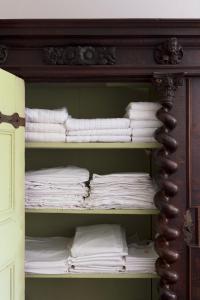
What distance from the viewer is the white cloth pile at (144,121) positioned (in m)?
1.69

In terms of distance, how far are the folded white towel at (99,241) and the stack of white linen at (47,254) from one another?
8 cm

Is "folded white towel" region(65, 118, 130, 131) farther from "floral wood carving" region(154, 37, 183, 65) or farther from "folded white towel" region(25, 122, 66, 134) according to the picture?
"floral wood carving" region(154, 37, 183, 65)

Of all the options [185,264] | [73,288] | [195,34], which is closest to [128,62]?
[195,34]

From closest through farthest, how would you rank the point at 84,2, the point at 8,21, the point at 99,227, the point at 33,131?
the point at 8,21
the point at 33,131
the point at 99,227
the point at 84,2

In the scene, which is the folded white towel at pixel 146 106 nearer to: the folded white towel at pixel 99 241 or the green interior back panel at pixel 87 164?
the green interior back panel at pixel 87 164

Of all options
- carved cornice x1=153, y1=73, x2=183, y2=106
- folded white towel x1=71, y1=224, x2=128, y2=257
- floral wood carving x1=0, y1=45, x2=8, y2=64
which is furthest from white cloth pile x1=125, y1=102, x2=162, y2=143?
floral wood carving x1=0, y1=45, x2=8, y2=64

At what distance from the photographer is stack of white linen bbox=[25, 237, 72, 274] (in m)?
1.70

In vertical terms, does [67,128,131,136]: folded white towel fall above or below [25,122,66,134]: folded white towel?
below

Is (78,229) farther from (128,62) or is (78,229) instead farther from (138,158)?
(128,62)

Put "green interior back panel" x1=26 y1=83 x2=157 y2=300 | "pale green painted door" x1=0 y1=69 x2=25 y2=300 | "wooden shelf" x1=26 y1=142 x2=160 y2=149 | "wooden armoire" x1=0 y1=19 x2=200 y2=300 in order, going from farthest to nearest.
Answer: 1. "green interior back panel" x1=26 y1=83 x2=157 y2=300
2. "wooden shelf" x1=26 y1=142 x2=160 y2=149
3. "wooden armoire" x1=0 y1=19 x2=200 y2=300
4. "pale green painted door" x1=0 y1=69 x2=25 y2=300

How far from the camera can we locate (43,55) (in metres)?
1.63

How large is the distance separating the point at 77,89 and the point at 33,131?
0.47 metres

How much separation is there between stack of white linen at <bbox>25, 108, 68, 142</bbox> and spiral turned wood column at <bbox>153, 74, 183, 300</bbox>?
45cm

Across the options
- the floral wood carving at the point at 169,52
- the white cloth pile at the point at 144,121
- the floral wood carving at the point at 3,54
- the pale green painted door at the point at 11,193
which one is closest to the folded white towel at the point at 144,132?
the white cloth pile at the point at 144,121
